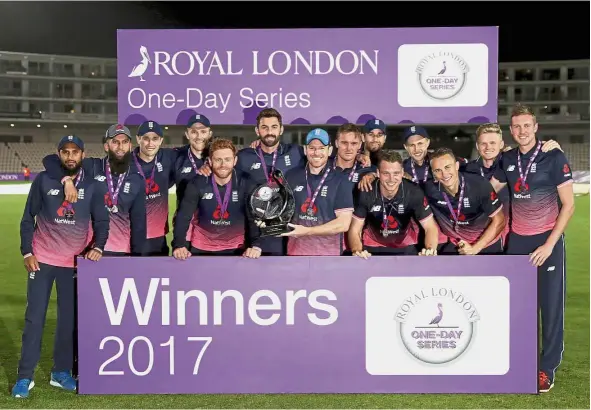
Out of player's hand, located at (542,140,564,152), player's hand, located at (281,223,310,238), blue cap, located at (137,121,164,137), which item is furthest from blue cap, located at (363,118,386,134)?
blue cap, located at (137,121,164,137)

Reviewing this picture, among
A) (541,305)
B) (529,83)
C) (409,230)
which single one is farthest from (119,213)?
(529,83)

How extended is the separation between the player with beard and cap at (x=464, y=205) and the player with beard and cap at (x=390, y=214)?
0.24 metres

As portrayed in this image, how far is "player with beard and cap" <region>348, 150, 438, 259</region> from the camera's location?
5422mm

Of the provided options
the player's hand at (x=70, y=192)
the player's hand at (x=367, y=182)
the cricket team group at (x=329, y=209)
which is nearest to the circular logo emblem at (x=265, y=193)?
the cricket team group at (x=329, y=209)

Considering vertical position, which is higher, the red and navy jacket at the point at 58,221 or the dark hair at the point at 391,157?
the dark hair at the point at 391,157

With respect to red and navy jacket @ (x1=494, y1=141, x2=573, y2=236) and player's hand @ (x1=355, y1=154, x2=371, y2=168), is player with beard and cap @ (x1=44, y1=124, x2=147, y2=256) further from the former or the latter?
red and navy jacket @ (x1=494, y1=141, x2=573, y2=236)

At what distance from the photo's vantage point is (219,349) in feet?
17.4

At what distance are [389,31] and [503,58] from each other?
84.4 meters

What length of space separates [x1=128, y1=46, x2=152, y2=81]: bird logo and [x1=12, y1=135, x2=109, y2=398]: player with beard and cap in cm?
100

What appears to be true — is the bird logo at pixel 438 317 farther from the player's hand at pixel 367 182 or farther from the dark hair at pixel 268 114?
the dark hair at pixel 268 114

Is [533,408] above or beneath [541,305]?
beneath

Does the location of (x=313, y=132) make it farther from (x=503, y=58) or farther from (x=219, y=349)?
(x=503, y=58)

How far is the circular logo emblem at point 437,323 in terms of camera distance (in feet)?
17.3

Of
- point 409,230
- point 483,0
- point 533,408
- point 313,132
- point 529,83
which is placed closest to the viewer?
point 533,408
